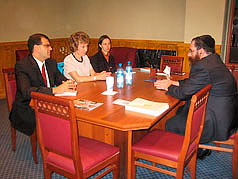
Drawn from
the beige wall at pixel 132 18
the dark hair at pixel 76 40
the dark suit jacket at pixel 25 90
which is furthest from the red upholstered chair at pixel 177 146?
the beige wall at pixel 132 18

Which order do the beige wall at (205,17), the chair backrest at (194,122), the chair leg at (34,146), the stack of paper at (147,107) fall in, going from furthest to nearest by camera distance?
the beige wall at (205,17)
the chair leg at (34,146)
the stack of paper at (147,107)
the chair backrest at (194,122)

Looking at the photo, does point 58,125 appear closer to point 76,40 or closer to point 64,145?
point 64,145

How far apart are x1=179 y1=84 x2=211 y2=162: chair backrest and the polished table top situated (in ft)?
0.74

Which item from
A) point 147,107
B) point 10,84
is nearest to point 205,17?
point 147,107

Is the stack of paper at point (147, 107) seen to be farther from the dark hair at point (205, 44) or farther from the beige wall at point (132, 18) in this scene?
the beige wall at point (132, 18)

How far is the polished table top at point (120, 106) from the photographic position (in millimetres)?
1808

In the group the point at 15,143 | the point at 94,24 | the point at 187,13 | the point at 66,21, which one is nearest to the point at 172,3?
the point at 187,13

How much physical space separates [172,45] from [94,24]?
6.55 ft

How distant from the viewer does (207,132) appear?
7.56ft

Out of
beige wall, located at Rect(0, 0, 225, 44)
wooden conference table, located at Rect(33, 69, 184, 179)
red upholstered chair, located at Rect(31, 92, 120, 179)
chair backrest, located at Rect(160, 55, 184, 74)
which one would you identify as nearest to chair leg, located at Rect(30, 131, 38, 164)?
wooden conference table, located at Rect(33, 69, 184, 179)

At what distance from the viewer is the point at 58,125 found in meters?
1.73

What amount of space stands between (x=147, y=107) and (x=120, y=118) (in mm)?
266

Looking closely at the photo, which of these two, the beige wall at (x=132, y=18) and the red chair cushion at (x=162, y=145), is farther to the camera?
the beige wall at (x=132, y=18)

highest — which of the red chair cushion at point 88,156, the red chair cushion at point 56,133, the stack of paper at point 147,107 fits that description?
the stack of paper at point 147,107
